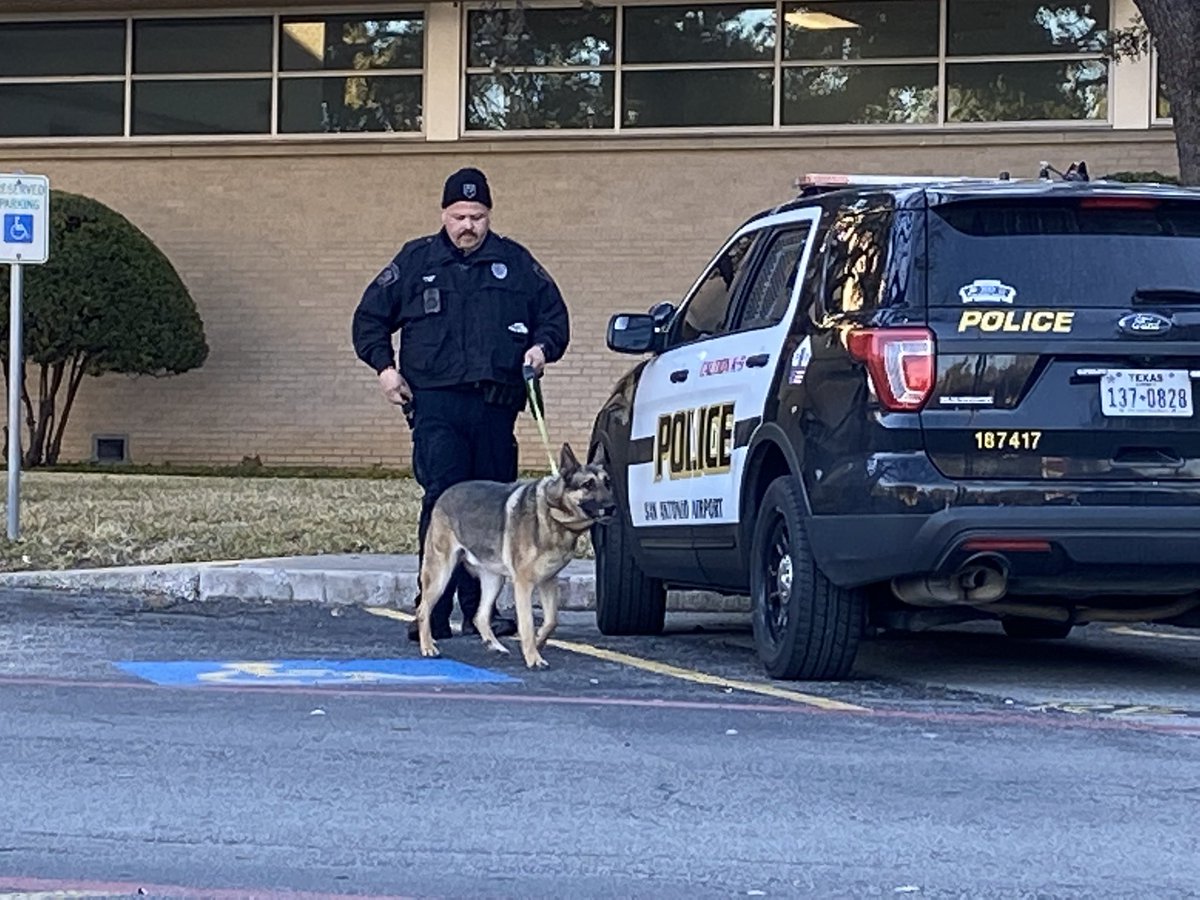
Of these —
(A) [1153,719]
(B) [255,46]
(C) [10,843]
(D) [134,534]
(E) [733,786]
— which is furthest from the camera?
(B) [255,46]

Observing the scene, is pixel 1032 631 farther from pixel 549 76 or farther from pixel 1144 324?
pixel 549 76

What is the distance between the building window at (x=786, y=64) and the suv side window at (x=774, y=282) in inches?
521

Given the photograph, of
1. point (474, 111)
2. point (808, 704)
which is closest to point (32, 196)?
point (808, 704)

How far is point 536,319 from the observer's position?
386 inches

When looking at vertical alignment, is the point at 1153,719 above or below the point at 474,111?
below

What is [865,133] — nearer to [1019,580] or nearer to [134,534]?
[134,534]

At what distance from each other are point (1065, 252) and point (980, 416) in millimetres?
712

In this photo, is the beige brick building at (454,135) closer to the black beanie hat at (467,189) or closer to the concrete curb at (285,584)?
the concrete curb at (285,584)

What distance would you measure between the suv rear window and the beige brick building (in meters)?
14.6

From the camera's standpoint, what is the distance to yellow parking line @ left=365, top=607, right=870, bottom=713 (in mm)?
7750

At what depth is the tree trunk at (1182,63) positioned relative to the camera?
15055 mm

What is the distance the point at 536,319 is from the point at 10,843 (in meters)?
4.90

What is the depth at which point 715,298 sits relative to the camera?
9547 mm

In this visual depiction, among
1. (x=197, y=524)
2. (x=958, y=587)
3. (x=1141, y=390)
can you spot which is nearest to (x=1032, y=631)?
(x=958, y=587)
